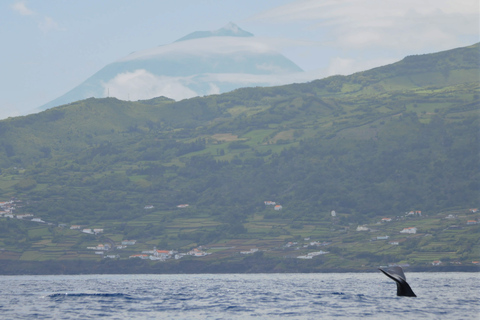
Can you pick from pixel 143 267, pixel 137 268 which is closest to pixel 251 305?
pixel 143 267

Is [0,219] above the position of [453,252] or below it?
above

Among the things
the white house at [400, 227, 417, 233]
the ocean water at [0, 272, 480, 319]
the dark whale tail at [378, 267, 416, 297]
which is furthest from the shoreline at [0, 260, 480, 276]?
the dark whale tail at [378, 267, 416, 297]

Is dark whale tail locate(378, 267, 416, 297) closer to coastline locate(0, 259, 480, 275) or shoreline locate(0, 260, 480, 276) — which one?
coastline locate(0, 259, 480, 275)

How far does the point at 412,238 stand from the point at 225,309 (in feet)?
368

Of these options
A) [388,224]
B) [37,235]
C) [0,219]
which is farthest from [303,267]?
[0,219]

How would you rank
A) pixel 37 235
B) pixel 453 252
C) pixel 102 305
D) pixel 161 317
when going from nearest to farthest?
pixel 161 317 → pixel 102 305 → pixel 453 252 → pixel 37 235

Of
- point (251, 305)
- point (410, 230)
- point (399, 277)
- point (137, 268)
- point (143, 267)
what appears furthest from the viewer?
point (410, 230)

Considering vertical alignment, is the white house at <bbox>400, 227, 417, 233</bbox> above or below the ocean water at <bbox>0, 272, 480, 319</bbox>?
below

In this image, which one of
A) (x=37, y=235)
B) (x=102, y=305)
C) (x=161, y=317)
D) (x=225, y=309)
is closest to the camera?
(x=161, y=317)

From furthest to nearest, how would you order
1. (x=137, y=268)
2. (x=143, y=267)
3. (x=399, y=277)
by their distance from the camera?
(x=143, y=267), (x=137, y=268), (x=399, y=277)

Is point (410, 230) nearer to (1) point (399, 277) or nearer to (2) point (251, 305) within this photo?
(2) point (251, 305)

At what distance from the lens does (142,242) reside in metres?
191

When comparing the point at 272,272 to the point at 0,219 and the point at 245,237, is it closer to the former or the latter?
the point at 245,237

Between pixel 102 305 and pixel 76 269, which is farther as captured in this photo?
pixel 76 269
